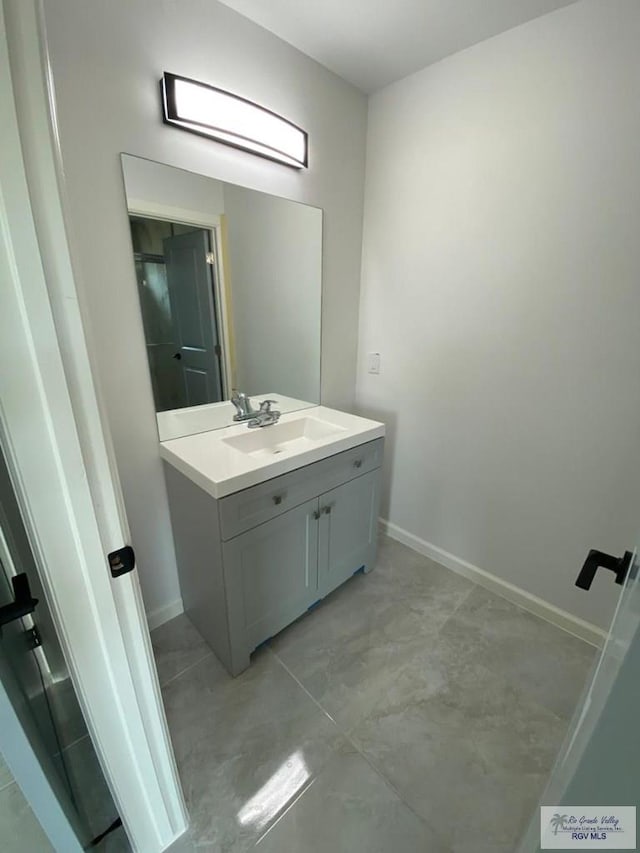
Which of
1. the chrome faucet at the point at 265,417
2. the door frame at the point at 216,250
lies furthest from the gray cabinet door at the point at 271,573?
the door frame at the point at 216,250

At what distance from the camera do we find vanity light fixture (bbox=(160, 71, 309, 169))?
1.19 metres

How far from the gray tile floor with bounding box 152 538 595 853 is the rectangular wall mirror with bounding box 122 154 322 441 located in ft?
3.48

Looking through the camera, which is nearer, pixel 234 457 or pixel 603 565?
pixel 603 565

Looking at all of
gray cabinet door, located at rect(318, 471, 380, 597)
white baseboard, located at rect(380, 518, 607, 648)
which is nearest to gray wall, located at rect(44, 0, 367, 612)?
gray cabinet door, located at rect(318, 471, 380, 597)

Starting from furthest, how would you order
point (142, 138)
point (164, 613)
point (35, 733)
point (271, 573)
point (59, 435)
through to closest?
point (164, 613) < point (271, 573) < point (142, 138) < point (35, 733) < point (59, 435)

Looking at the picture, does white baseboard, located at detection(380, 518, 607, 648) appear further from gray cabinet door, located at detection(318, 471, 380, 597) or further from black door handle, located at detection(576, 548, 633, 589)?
black door handle, located at detection(576, 548, 633, 589)

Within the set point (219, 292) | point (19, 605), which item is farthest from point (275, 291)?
point (19, 605)

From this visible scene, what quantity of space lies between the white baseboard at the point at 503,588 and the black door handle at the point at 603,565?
107cm

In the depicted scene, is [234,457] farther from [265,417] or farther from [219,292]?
[219,292]

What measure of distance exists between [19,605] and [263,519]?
0.78 metres

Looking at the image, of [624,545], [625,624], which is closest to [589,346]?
[624,545]

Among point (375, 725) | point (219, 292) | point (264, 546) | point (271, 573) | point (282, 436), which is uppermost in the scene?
point (219, 292)

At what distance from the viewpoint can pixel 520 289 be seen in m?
1.50

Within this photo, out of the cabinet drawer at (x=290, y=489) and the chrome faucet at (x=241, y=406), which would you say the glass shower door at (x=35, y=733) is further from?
the chrome faucet at (x=241, y=406)
